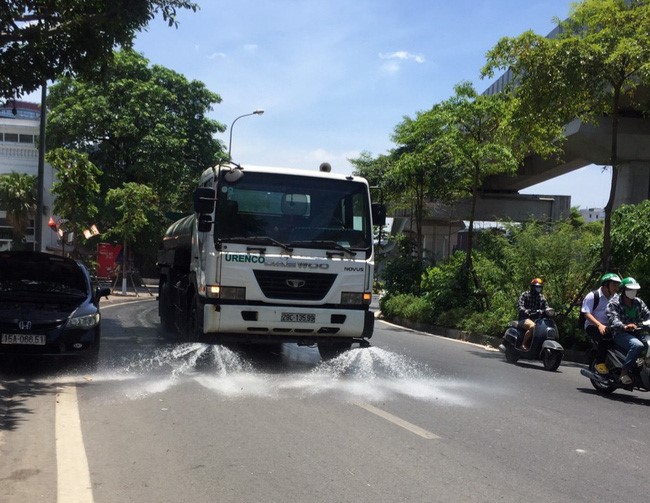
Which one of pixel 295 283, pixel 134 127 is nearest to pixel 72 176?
pixel 134 127

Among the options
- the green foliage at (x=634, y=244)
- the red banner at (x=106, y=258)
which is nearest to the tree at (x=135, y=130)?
the red banner at (x=106, y=258)

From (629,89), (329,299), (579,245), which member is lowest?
(329,299)

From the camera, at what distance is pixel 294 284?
9.71 metres

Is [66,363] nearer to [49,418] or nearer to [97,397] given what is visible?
[97,397]

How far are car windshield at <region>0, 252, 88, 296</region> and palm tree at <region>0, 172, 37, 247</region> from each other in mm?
33524

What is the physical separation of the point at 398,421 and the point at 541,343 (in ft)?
19.4

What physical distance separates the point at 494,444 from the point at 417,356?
6.87 meters

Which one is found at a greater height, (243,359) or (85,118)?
(85,118)

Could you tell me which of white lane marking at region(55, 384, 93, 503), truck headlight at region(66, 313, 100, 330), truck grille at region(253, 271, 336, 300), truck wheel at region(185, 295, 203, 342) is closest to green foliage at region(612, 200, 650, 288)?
truck grille at region(253, 271, 336, 300)

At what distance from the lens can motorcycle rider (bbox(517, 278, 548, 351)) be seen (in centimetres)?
1264

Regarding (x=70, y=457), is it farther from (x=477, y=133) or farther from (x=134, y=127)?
(x=134, y=127)

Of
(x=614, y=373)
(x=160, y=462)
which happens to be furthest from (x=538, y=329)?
(x=160, y=462)

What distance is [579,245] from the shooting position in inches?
655

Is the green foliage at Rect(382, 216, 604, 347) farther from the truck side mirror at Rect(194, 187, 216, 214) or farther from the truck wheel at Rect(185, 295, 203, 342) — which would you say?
the truck side mirror at Rect(194, 187, 216, 214)
